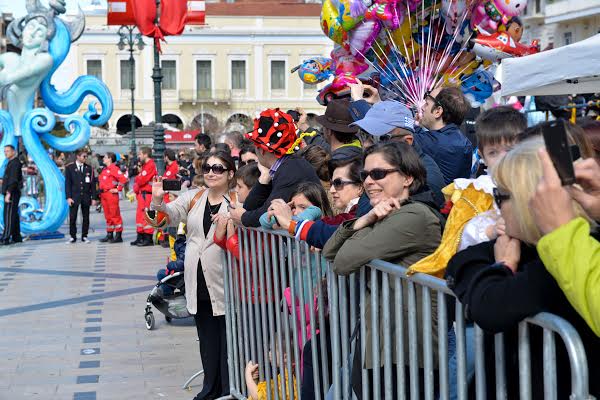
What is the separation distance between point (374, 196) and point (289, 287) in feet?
4.15

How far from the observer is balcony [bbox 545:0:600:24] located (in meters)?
45.2

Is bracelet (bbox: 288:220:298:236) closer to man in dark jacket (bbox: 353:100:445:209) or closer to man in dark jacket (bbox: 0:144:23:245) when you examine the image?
man in dark jacket (bbox: 353:100:445:209)

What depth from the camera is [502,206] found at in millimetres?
2711

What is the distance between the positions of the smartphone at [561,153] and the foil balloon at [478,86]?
576 cm

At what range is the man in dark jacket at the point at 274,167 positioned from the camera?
5832 millimetres

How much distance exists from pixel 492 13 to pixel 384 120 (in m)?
2.94

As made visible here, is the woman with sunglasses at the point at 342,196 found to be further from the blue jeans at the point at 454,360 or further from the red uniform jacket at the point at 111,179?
the red uniform jacket at the point at 111,179

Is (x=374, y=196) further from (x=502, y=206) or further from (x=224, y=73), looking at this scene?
(x=224, y=73)

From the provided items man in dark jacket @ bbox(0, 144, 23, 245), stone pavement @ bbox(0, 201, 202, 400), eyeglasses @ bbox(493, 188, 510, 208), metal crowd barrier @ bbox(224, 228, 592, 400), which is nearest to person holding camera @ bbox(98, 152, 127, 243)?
man in dark jacket @ bbox(0, 144, 23, 245)

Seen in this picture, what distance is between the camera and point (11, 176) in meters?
18.2

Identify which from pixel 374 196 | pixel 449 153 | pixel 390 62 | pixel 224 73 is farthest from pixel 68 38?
pixel 224 73

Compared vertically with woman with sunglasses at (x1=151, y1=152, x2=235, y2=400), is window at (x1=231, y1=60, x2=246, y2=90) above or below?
above

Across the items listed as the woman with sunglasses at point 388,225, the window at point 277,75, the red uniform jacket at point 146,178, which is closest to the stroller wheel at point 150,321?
the woman with sunglasses at point 388,225

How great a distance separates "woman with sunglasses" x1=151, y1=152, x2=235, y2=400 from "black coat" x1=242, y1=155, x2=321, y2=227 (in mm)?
486
